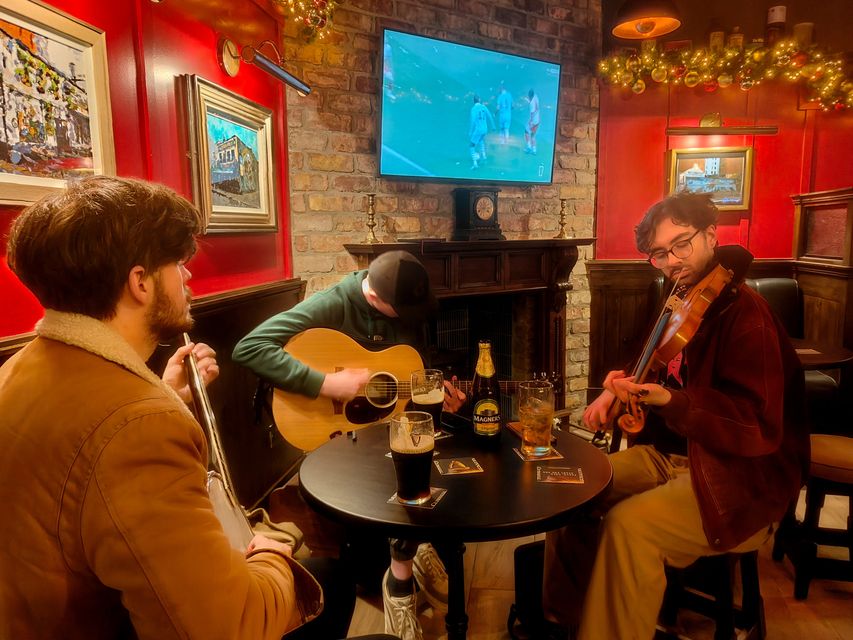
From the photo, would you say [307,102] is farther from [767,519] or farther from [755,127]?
[755,127]

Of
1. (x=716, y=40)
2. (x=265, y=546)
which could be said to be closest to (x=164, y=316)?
(x=265, y=546)

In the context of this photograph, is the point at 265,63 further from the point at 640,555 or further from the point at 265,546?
the point at 640,555

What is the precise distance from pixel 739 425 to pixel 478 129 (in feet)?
8.80

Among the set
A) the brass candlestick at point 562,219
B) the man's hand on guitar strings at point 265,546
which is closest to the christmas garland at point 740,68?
the brass candlestick at point 562,219

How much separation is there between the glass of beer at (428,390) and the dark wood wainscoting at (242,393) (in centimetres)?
93

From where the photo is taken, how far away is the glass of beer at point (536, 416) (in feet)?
5.00

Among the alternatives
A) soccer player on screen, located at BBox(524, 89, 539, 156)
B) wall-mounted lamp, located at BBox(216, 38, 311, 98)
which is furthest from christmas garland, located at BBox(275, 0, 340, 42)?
soccer player on screen, located at BBox(524, 89, 539, 156)

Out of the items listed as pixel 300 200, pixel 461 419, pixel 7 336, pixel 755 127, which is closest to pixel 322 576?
pixel 461 419

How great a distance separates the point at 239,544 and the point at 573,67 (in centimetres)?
403

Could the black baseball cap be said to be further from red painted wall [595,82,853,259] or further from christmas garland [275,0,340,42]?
red painted wall [595,82,853,259]

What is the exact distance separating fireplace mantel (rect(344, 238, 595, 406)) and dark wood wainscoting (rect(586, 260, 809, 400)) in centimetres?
34

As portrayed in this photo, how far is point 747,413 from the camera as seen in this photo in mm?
1482

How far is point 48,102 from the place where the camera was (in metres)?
1.45

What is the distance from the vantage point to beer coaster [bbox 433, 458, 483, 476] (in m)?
1.45
